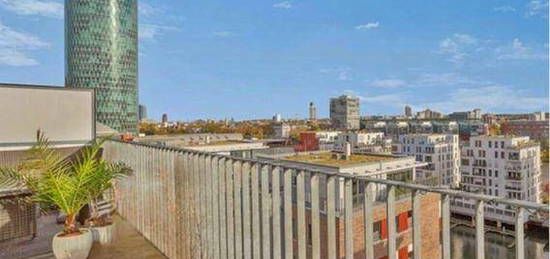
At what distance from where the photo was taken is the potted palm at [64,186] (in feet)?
7.98

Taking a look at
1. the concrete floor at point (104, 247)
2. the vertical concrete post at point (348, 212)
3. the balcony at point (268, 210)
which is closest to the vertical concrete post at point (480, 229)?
the balcony at point (268, 210)

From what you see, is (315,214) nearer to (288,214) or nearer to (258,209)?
(288,214)

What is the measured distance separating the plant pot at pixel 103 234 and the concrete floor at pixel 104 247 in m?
0.04

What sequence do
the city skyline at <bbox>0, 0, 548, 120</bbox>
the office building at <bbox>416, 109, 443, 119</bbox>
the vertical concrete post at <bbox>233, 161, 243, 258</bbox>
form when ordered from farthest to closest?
the office building at <bbox>416, 109, 443, 119</bbox> < the city skyline at <bbox>0, 0, 548, 120</bbox> < the vertical concrete post at <bbox>233, 161, 243, 258</bbox>

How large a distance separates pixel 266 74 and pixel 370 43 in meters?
18.7

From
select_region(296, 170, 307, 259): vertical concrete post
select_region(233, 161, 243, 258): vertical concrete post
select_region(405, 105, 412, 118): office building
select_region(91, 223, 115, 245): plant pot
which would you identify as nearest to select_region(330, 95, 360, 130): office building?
select_region(405, 105, 412, 118): office building

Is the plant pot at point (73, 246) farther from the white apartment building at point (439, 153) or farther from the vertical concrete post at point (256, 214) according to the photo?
the white apartment building at point (439, 153)

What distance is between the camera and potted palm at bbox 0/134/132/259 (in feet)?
7.98

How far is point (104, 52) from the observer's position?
47.7 metres

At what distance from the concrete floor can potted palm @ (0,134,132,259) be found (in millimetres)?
226

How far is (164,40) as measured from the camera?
2239 centimetres

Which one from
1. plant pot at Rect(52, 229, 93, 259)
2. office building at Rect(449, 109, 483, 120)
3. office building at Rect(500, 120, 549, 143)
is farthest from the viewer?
office building at Rect(449, 109, 483, 120)

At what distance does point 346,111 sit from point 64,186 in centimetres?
8749

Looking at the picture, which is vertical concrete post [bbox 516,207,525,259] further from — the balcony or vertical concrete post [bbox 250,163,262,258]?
vertical concrete post [bbox 250,163,262,258]
